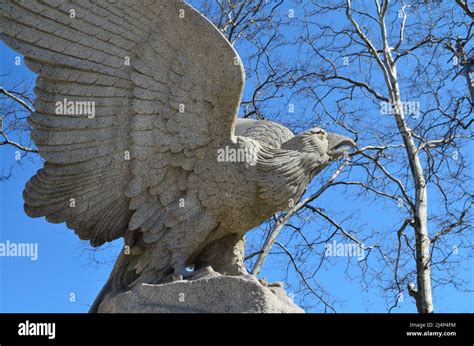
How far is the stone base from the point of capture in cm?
386

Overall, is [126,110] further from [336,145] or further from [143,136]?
[336,145]

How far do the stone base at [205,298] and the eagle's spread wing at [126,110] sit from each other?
17.2 inches

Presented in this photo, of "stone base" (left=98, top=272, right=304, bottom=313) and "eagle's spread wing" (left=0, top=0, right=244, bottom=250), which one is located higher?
"eagle's spread wing" (left=0, top=0, right=244, bottom=250)

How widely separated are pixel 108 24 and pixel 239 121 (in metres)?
1.33

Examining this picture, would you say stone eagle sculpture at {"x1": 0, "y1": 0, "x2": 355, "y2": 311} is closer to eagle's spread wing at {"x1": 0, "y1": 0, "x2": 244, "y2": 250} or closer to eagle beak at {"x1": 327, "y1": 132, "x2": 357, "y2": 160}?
eagle's spread wing at {"x1": 0, "y1": 0, "x2": 244, "y2": 250}

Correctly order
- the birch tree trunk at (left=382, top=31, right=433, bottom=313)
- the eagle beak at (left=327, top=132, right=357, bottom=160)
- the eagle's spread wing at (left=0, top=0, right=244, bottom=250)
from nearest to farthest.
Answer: the eagle's spread wing at (left=0, top=0, right=244, bottom=250), the eagle beak at (left=327, top=132, right=357, bottom=160), the birch tree trunk at (left=382, top=31, right=433, bottom=313)

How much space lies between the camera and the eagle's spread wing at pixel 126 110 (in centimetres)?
418

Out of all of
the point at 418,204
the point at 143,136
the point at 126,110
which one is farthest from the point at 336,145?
the point at 418,204

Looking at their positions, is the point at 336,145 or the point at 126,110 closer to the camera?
the point at 126,110

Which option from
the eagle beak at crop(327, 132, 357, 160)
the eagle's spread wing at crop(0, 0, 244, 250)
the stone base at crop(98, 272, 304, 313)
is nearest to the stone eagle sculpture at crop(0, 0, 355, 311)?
the eagle's spread wing at crop(0, 0, 244, 250)

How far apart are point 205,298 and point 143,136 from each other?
3.77 feet

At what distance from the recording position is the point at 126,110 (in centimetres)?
432

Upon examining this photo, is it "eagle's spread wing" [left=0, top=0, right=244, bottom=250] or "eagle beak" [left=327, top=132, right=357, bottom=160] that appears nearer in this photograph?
"eagle's spread wing" [left=0, top=0, right=244, bottom=250]

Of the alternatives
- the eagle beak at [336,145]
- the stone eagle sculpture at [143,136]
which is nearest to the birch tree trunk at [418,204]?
the eagle beak at [336,145]
